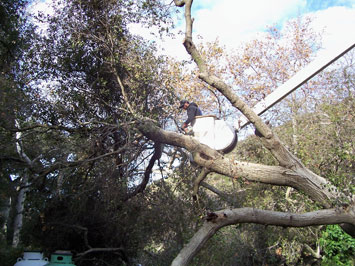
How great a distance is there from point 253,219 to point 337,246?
16.2 feet

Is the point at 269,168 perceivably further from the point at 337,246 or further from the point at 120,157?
the point at 337,246

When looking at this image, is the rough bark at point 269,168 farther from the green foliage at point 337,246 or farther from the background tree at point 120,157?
the green foliage at point 337,246

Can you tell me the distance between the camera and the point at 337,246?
846 centimetres

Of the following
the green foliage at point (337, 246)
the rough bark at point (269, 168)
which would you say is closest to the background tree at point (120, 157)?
the rough bark at point (269, 168)

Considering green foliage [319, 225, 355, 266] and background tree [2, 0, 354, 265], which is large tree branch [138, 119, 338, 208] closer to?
background tree [2, 0, 354, 265]

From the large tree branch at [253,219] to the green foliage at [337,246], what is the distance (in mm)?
3708

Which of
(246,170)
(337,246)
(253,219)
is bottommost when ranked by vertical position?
(337,246)

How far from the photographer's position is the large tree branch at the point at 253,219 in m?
4.41

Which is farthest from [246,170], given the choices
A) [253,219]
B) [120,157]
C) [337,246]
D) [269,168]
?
[337,246]

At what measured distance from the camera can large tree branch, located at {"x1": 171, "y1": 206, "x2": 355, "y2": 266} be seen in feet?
14.5

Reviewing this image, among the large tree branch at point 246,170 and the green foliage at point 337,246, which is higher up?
the large tree branch at point 246,170

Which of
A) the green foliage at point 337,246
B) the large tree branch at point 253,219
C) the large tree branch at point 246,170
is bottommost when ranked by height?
the green foliage at point 337,246

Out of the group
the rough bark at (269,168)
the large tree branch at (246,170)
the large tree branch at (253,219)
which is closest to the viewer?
the large tree branch at (253,219)

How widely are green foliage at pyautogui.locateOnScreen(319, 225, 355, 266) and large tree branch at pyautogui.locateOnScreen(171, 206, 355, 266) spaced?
371 cm
